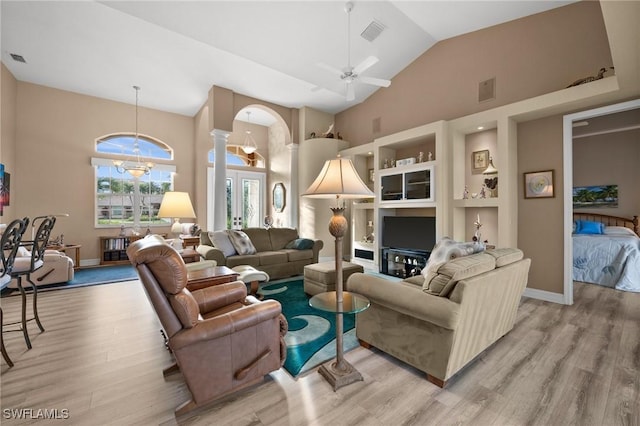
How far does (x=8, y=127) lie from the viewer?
469 cm

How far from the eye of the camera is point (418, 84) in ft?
16.5

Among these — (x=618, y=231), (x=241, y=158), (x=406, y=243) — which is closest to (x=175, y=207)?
(x=406, y=243)

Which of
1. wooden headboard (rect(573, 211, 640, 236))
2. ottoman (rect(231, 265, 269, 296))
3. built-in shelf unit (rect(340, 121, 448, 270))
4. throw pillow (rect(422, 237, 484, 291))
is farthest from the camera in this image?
wooden headboard (rect(573, 211, 640, 236))

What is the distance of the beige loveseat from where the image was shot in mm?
4113

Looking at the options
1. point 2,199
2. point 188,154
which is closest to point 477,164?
point 188,154

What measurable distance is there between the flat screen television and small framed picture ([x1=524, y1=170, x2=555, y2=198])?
52.9 inches

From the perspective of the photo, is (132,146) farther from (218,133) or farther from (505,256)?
(505,256)

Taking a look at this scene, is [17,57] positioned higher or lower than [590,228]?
higher

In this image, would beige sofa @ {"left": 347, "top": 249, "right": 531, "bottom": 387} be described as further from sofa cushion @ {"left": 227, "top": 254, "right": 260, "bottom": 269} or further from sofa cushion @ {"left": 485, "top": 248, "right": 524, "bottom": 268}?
sofa cushion @ {"left": 227, "top": 254, "right": 260, "bottom": 269}

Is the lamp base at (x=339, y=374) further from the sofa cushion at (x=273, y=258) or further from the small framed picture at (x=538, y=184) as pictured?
the small framed picture at (x=538, y=184)

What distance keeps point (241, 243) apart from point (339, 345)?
2.94 meters

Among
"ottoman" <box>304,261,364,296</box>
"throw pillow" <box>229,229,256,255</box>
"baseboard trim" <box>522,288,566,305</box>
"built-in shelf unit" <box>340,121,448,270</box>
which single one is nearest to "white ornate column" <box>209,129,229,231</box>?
"throw pillow" <box>229,229,256,255</box>

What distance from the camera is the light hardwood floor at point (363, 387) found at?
1.54 m

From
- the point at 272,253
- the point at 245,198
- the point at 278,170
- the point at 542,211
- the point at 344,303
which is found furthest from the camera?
the point at 245,198
